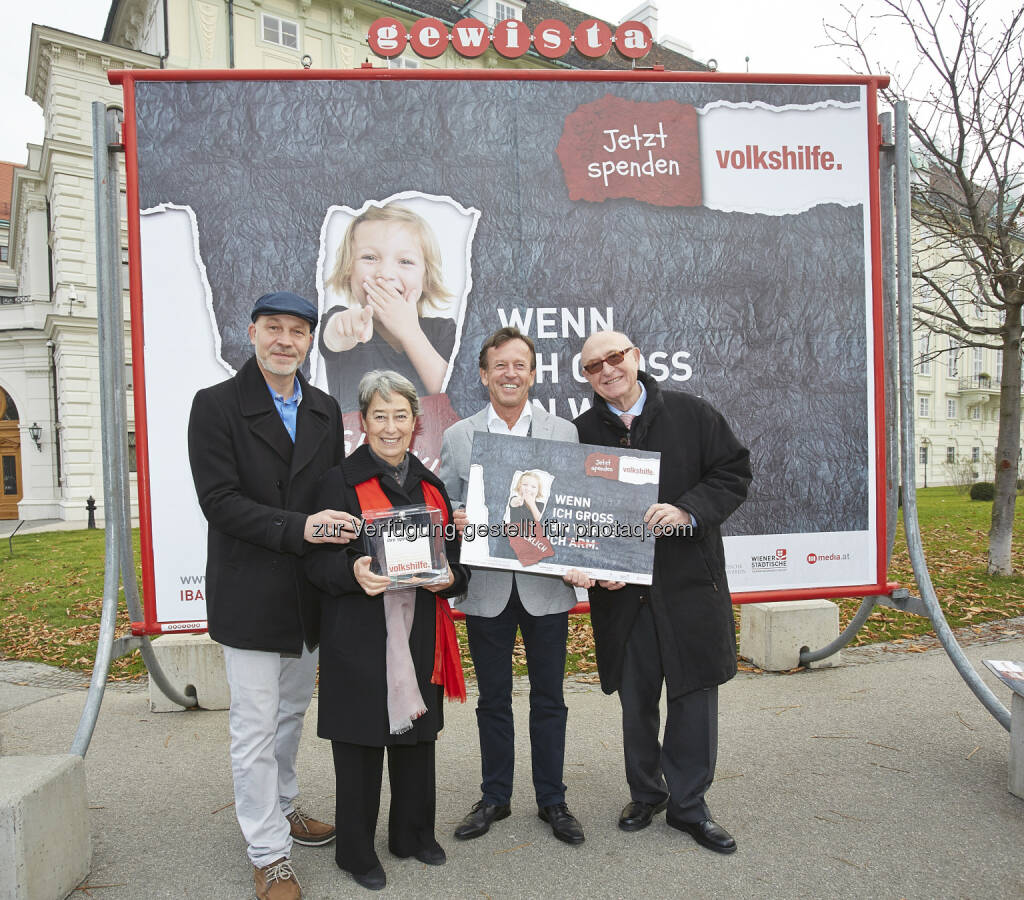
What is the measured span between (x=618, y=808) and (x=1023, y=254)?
9303 millimetres

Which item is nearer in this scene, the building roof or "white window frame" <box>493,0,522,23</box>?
"white window frame" <box>493,0,522,23</box>

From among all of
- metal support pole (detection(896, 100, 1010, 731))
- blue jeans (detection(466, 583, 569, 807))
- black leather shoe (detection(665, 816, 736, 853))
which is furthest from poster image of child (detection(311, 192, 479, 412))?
black leather shoe (detection(665, 816, 736, 853))

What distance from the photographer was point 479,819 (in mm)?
3400

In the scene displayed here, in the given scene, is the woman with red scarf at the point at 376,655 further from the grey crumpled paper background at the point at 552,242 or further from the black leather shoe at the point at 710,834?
the grey crumpled paper background at the point at 552,242

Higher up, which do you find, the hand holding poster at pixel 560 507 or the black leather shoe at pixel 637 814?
the hand holding poster at pixel 560 507

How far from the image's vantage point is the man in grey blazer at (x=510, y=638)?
11.1 feet

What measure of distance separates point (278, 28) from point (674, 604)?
24801 millimetres

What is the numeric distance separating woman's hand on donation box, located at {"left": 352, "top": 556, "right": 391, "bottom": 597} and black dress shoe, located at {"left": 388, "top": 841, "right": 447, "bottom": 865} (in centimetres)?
115

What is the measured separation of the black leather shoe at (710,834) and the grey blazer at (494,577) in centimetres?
105

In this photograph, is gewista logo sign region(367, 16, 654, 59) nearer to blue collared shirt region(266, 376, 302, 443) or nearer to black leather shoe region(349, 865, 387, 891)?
blue collared shirt region(266, 376, 302, 443)

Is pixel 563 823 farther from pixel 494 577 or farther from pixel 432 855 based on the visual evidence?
pixel 494 577

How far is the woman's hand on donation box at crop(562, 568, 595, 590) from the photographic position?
318 centimetres

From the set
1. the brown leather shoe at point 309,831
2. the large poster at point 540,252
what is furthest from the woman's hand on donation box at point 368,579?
the large poster at point 540,252

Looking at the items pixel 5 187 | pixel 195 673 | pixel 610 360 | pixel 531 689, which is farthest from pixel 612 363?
pixel 5 187
